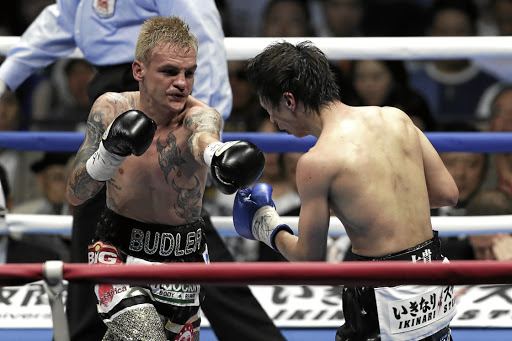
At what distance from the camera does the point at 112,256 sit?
2037mm

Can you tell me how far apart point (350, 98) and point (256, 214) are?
2.24 meters

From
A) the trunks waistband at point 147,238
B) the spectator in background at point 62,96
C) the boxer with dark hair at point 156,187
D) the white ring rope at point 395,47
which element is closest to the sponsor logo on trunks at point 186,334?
the boxer with dark hair at point 156,187

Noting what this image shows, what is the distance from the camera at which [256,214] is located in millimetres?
2016

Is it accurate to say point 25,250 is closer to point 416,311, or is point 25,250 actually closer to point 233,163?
point 233,163

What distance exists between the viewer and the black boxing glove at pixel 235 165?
1718 mm

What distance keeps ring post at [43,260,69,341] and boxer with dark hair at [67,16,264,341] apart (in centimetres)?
45

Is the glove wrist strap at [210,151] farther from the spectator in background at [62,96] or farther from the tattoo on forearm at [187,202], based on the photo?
the spectator in background at [62,96]

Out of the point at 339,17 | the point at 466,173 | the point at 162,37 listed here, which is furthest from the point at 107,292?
the point at 339,17

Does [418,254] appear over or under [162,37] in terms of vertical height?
under

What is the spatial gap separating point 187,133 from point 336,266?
2.57 feet

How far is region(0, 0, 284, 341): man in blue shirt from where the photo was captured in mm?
2496

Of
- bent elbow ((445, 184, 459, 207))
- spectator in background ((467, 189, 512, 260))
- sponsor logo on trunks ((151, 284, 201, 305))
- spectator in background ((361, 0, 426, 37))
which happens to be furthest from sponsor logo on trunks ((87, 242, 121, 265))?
spectator in background ((361, 0, 426, 37))

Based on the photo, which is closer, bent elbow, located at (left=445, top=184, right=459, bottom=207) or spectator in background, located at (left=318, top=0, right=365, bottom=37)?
bent elbow, located at (left=445, top=184, right=459, bottom=207)

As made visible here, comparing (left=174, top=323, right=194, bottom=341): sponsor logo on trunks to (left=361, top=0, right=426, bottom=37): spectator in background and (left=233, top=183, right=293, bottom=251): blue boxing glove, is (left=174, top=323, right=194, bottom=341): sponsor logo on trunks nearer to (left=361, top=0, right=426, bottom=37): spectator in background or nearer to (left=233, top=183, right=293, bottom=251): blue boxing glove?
(left=233, top=183, right=293, bottom=251): blue boxing glove
